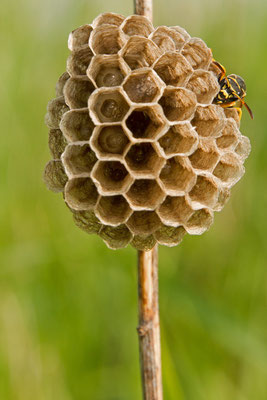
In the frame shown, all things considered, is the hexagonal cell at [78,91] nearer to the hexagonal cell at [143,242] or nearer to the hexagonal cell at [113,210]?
the hexagonal cell at [113,210]

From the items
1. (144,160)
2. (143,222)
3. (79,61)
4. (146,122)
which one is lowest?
(143,222)

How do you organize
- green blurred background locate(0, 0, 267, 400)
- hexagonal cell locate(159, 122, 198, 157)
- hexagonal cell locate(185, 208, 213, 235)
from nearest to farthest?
hexagonal cell locate(159, 122, 198, 157) < hexagonal cell locate(185, 208, 213, 235) < green blurred background locate(0, 0, 267, 400)

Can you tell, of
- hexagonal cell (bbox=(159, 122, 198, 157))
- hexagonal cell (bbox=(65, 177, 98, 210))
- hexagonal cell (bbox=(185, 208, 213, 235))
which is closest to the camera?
hexagonal cell (bbox=(159, 122, 198, 157))

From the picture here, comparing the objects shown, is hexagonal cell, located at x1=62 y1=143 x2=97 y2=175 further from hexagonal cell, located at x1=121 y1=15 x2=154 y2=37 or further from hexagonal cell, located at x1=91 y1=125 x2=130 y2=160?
hexagonal cell, located at x1=121 y1=15 x2=154 y2=37

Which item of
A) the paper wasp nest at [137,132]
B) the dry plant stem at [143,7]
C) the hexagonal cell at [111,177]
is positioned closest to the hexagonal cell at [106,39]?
the paper wasp nest at [137,132]

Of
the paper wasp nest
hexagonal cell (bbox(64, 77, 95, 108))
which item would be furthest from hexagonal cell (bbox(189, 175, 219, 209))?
hexagonal cell (bbox(64, 77, 95, 108))


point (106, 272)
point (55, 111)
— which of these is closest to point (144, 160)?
point (55, 111)

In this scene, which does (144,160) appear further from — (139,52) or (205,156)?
(139,52)
